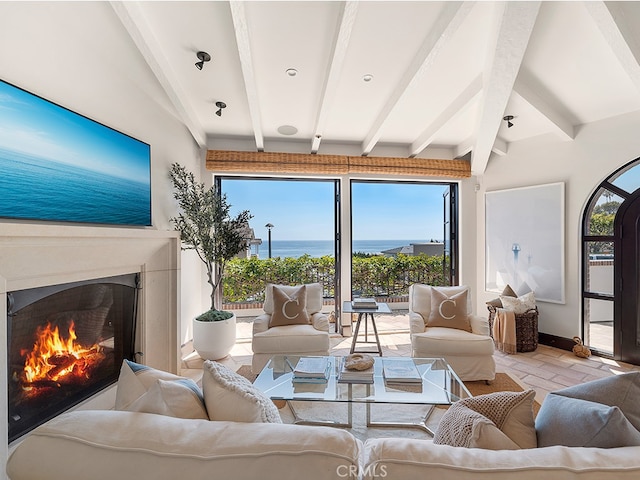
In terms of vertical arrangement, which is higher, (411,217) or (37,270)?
(411,217)

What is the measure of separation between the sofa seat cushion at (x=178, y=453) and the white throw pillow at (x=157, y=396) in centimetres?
13

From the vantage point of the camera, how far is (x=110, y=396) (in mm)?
2289

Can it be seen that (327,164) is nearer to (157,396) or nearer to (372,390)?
(372,390)

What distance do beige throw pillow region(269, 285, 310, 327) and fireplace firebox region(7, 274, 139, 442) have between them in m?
1.28

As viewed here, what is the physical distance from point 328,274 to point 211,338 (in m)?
2.07

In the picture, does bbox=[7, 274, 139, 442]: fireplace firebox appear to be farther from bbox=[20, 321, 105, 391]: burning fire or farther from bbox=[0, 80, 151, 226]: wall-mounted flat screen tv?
bbox=[0, 80, 151, 226]: wall-mounted flat screen tv

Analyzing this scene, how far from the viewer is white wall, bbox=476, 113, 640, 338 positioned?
10.4 feet

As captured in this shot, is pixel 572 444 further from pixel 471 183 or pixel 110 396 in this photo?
pixel 471 183

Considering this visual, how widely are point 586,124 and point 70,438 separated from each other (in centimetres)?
486

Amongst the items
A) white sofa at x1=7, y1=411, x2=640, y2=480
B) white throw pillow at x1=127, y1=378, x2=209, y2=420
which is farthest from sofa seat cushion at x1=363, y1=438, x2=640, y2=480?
white throw pillow at x1=127, y1=378, x2=209, y2=420

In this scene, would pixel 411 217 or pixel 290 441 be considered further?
pixel 411 217

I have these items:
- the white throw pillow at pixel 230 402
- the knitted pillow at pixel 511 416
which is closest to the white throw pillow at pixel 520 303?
the knitted pillow at pixel 511 416

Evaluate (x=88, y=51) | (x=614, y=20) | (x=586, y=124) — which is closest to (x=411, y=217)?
(x=586, y=124)

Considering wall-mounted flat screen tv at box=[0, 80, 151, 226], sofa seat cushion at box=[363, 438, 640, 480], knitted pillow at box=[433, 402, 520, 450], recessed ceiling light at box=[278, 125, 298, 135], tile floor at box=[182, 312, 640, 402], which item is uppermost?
recessed ceiling light at box=[278, 125, 298, 135]
